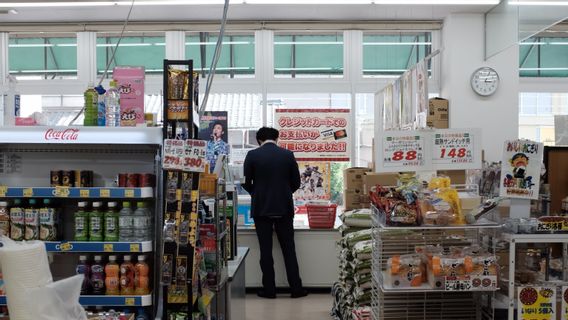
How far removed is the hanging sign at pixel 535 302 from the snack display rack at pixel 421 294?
16cm

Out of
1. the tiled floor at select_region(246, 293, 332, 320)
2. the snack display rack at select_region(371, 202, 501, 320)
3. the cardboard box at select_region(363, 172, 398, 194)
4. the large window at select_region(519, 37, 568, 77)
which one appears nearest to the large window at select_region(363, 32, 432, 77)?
the large window at select_region(519, 37, 568, 77)

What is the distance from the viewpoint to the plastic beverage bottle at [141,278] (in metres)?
3.66

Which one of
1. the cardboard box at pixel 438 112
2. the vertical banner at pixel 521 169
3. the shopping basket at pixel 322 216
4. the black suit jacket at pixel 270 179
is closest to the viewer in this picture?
the vertical banner at pixel 521 169

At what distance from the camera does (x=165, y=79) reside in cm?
356

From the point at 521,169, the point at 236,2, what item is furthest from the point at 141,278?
the point at 236,2

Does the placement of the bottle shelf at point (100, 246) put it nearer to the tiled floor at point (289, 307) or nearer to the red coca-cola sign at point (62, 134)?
the red coca-cola sign at point (62, 134)

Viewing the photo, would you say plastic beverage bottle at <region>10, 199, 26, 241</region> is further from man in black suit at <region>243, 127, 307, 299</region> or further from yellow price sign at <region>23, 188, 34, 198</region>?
man in black suit at <region>243, 127, 307, 299</region>

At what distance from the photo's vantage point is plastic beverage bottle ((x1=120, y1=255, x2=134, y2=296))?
3.67 metres

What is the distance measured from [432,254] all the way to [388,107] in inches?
165

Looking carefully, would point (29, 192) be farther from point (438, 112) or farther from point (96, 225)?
point (438, 112)

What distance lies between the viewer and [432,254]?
112 inches

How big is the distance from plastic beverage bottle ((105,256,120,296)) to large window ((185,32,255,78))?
15.7 feet

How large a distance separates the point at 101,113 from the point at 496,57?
5482 millimetres

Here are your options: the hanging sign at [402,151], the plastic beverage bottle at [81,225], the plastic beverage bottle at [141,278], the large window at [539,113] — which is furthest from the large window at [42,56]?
the hanging sign at [402,151]
